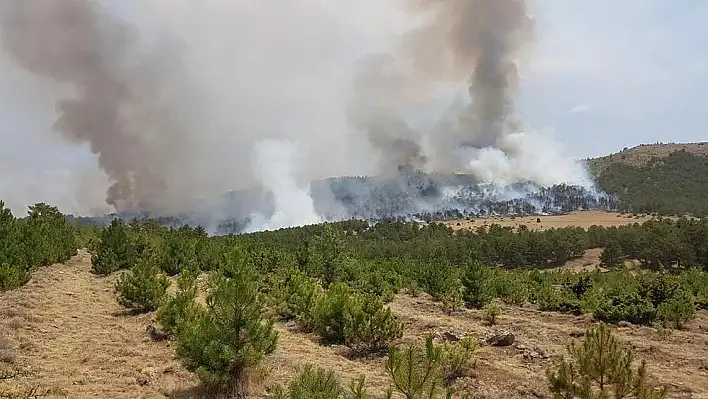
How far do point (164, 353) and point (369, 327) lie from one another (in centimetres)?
667

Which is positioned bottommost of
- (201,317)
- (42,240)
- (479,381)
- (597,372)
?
(479,381)

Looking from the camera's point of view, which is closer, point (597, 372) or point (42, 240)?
point (597, 372)

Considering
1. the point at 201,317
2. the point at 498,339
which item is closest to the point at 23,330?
the point at 201,317

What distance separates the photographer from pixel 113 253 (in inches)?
1379

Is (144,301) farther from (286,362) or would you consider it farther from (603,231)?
(603,231)

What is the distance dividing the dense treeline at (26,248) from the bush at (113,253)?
2891 millimetres

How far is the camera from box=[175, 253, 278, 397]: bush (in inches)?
447

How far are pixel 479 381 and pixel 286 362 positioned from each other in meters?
5.68

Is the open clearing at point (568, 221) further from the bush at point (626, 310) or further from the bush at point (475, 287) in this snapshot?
the bush at point (626, 310)

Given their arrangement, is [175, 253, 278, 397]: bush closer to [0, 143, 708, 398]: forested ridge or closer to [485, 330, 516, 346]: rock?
[0, 143, 708, 398]: forested ridge

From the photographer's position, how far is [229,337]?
459 inches

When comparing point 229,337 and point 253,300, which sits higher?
point 253,300

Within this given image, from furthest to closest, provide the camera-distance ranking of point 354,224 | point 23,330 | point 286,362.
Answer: point 354,224 → point 23,330 → point 286,362

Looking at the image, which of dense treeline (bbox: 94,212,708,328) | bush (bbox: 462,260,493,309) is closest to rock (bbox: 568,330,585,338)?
dense treeline (bbox: 94,212,708,328)
